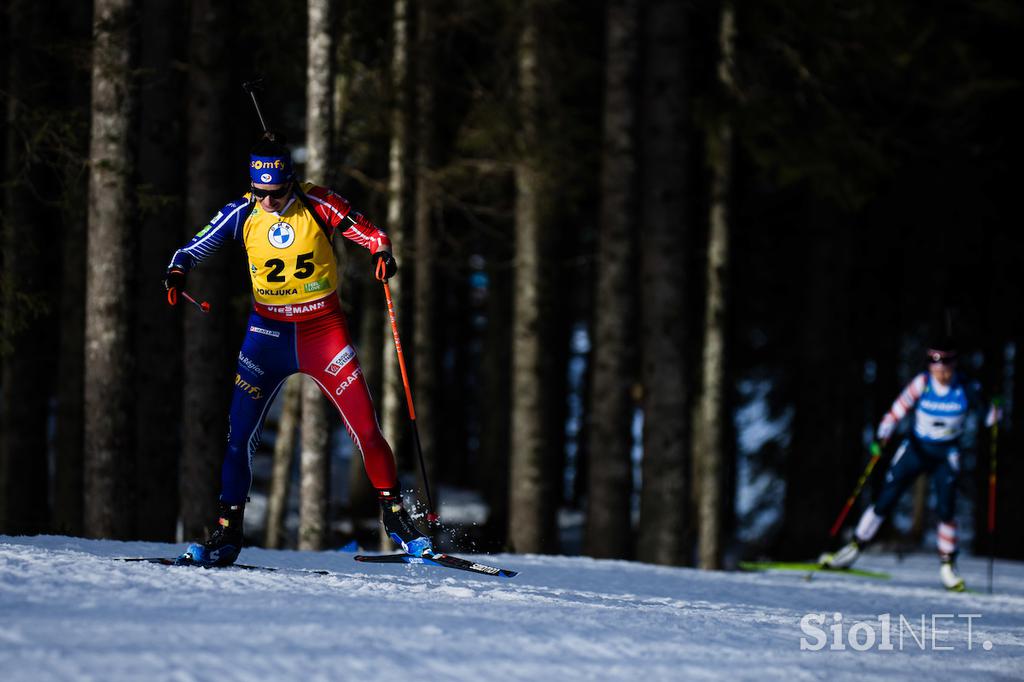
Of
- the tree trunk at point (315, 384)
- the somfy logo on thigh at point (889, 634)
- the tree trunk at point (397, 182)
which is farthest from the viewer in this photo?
the tree trunk at point (397, 182)

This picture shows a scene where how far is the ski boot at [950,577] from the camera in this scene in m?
11.5

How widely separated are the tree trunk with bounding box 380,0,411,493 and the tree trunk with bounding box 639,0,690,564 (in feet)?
9.15

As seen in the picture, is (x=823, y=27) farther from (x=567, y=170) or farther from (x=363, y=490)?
(x=363, y=490)

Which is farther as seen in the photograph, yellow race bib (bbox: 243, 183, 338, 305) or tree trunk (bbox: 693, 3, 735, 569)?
tree trunk (bbox: 693, 3, 735, 569)

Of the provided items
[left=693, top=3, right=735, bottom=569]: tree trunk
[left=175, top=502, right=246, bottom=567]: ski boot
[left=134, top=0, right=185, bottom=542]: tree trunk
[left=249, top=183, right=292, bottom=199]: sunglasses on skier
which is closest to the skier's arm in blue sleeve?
[left=249, top=183, right=292, bottom=199]: sunglasses on skier

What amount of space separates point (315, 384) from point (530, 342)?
129 inches

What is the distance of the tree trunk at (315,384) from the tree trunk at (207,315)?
0.90 metres

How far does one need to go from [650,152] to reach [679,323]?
1819mm

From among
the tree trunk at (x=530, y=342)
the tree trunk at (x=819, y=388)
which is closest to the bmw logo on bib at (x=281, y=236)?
the tree trunk at (x=530, y=342)

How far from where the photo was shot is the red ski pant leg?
22.5 ft

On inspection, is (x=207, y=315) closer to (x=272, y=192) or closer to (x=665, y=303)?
(x=272, y=192)

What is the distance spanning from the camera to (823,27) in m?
14.2

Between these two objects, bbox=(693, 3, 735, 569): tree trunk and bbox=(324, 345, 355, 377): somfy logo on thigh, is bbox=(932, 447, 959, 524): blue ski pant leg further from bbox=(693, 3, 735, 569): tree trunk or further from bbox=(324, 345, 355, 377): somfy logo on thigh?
bbox=(324, 345, 355, 377): somfy logo on thigh

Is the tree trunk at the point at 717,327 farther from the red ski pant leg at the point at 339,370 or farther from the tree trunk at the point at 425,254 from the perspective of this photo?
the red ski pant leg at the point at 339,370
